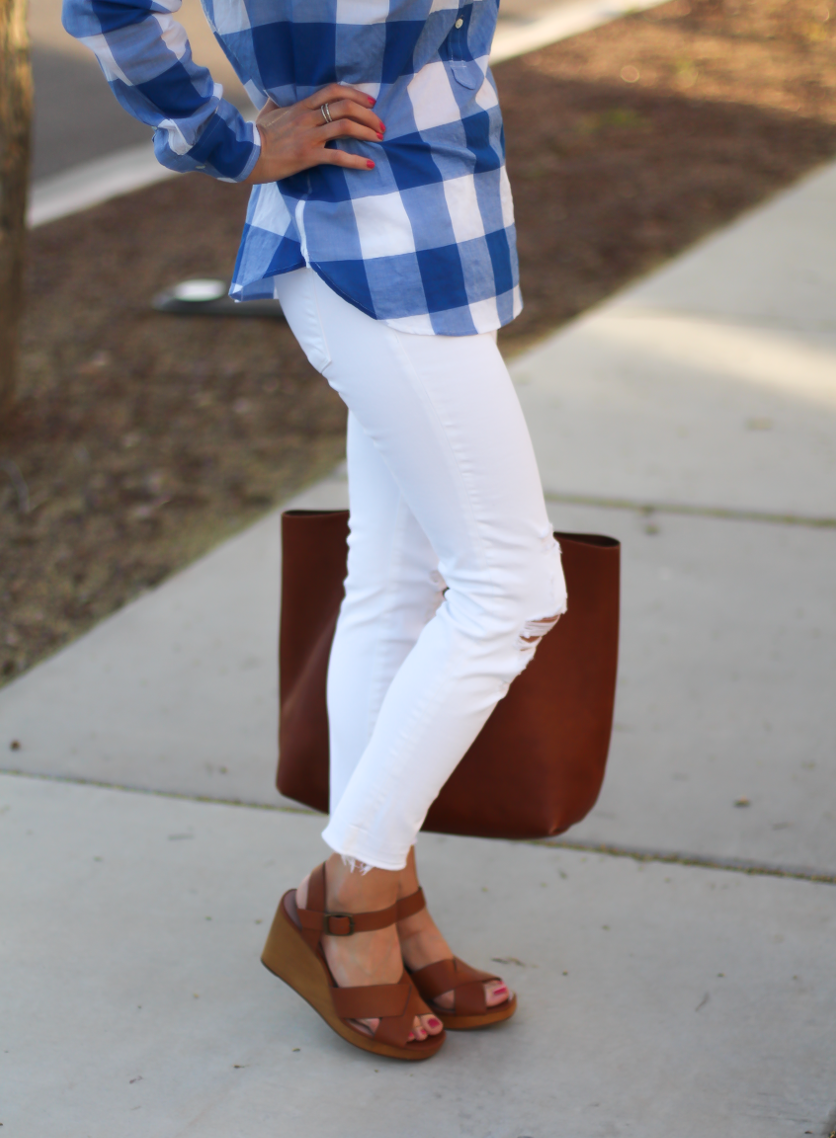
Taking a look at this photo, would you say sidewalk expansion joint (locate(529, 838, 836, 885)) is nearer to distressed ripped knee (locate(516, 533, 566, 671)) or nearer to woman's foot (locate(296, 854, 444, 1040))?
woman's foot (locate(296, 854, 444, 1040))

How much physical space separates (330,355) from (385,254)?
148 mm

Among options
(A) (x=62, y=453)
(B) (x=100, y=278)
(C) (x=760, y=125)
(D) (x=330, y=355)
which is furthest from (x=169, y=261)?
(D) (x=330, y=355)

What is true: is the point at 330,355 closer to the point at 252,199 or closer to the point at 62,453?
the point at 252,199

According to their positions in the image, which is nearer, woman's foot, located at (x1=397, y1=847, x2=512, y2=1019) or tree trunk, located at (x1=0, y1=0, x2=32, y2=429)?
woman's foot, located at (x1=397, y1=847, x2=512, y2=1019)

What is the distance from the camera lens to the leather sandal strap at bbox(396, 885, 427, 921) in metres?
1.91

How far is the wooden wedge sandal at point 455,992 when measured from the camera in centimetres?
190

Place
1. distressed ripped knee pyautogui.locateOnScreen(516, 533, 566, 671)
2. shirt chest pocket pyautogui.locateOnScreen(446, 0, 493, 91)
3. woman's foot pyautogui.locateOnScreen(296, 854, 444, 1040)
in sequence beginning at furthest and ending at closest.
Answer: woman's foot pyautogui.locateOnScreen(296, 854, 444, 1040) < distressed ripped knee pyautogui.locateOnScreen(516, 533, 566, 671) < shirt chest pocket pyautogui.locateOnScreen(446, 0, 493, 91)

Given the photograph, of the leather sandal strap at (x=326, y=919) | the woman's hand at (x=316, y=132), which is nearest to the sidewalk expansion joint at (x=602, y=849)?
the leather sandal strap at (x=326, y=919)

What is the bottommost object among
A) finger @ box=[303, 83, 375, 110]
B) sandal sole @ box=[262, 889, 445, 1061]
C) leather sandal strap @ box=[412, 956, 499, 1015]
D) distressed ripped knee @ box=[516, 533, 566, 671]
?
leather sandal strap @ box=[412, 956, 499, 1015]

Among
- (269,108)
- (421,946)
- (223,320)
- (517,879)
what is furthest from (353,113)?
(223,320)

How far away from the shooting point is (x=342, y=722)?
72.6 inches

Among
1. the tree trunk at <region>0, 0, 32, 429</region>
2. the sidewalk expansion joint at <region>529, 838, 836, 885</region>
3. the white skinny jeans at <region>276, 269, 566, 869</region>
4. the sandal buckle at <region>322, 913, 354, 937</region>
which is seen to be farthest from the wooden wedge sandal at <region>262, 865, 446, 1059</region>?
the tree trunk at <region>0, 0, 32, 429</region>

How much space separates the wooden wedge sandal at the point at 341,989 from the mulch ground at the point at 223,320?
139cm

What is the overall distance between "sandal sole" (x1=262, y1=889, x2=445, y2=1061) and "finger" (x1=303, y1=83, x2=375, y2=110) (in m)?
1.11
